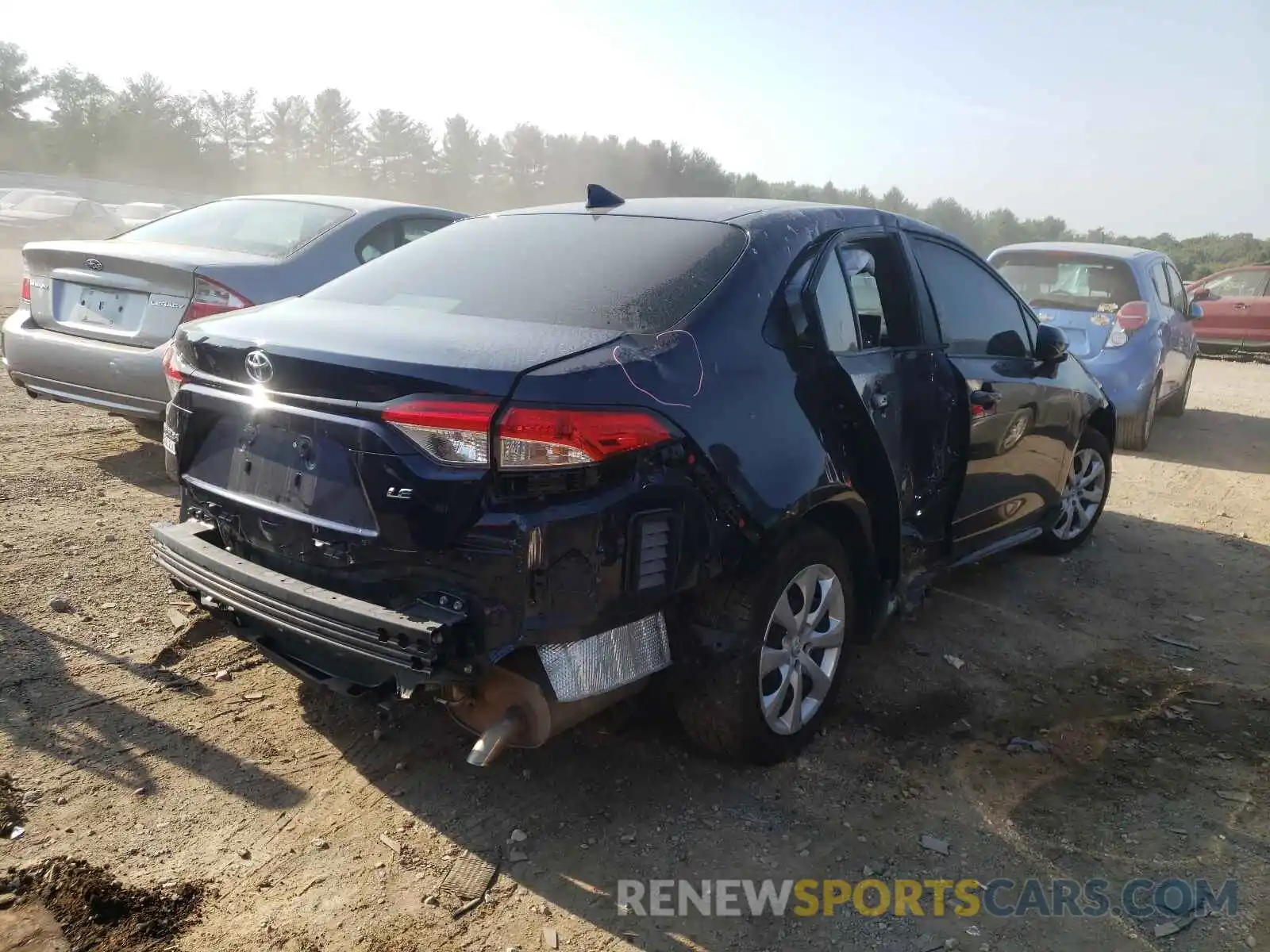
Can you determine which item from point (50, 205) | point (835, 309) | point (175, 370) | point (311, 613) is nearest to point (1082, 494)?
point (835, 309)

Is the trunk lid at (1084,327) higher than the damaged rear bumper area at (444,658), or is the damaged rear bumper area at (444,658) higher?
the trunk lid at (1084,327)

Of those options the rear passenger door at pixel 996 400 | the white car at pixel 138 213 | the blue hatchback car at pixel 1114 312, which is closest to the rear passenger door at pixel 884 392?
the rear passenger door at pixel 996 400

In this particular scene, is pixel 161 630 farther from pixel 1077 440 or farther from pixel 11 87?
pixel 11 87

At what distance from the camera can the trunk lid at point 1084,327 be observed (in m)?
8.16

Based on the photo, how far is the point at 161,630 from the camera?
3750mm

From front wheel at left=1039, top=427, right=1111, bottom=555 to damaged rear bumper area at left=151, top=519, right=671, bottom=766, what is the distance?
3581 millimetres

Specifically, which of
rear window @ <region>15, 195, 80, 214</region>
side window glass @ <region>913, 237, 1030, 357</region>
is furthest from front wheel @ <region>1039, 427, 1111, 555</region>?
rear window @ <region>15, 195, 80, 214</region>

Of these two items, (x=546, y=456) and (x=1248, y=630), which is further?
(x=1248, y=630)

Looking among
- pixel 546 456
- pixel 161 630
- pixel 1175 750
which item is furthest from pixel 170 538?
pixel 1175 750

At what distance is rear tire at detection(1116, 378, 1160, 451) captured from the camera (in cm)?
820

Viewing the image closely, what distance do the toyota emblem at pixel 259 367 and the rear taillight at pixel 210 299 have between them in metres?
2.51

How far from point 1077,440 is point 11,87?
5780 centimetres

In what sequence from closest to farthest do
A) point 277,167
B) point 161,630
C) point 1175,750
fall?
1. point 1175,750
2. point 161,630
3. point 277,167

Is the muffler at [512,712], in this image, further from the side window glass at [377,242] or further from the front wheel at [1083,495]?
the side window glass at [377,242]
